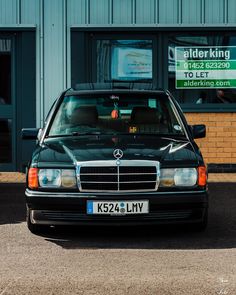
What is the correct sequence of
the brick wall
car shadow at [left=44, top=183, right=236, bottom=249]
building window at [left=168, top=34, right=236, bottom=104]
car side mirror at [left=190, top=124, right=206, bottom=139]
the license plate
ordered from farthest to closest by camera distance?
1. building window at [left=168, top=34, right=236, bottom=104]
2. the brick wall
3. car side mirror at [left=190, top=124, right=206, bottom=139]
4. car shadow at [left=44, top=183, right=236, bottom=249]
5. the license plate

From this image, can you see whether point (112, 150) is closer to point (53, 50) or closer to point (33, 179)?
point (33, 179)

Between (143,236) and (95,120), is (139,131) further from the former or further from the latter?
(143,236)

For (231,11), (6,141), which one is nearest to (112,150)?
(6,141)

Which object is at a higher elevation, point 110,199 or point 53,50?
point 53,50

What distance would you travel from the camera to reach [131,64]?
41.8 feet

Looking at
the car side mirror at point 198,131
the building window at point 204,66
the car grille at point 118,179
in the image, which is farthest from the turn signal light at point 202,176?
the building window at point 204,66

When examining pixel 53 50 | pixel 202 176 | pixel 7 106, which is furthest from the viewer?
pixel 7 106

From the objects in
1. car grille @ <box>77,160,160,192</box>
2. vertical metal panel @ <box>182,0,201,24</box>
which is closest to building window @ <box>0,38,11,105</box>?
vertical metal panel @ <box>182,0,201,24</box>

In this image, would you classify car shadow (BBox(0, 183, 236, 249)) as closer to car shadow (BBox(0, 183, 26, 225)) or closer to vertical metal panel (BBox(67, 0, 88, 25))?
car shadow (BBox(0, 183, 26, 225))

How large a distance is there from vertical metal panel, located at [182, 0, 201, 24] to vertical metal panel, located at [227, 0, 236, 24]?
0.56 m

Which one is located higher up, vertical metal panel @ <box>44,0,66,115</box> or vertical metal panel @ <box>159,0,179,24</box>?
vertical metal panel @ <box>159,0,179,24</box>

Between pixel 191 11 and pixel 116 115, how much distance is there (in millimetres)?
5388

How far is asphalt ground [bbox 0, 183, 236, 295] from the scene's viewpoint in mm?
5105

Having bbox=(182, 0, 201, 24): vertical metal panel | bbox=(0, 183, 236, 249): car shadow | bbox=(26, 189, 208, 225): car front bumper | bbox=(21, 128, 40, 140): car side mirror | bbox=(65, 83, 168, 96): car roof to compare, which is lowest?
bbox=(0, 183, 236, 249): car shadow
